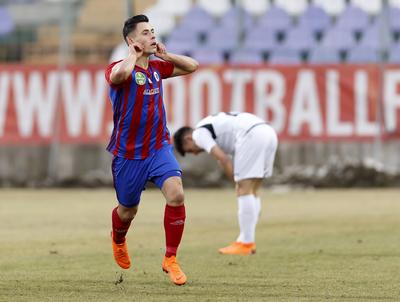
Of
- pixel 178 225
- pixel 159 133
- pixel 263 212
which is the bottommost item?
pixel 263 212

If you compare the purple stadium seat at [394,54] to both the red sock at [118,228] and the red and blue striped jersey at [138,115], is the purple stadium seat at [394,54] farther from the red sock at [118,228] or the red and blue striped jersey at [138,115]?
the red and blue striped jersey at [138,115]

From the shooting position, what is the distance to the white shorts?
1243 centimetres

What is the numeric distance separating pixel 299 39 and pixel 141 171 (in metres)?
16.1

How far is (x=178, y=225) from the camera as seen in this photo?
9.23 m

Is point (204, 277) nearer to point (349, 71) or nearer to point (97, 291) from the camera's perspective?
point (97, 291)

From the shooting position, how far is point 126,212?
31.6 feet

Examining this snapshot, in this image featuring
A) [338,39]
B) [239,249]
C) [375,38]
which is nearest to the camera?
[239,249]

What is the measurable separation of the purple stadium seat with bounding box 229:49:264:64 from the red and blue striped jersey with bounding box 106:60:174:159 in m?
14.9

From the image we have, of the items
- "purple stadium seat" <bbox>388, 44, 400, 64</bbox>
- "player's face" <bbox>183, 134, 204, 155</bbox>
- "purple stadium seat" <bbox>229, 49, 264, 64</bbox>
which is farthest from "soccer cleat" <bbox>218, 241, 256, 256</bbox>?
"purple stadium seat" <bbox>388, 44, 400, 64</bbox>

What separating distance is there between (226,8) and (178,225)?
1627 cm

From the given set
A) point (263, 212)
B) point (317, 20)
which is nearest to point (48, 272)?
point (263, 212)

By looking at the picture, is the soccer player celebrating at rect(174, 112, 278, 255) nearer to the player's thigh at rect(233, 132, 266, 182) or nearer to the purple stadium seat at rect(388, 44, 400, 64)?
the player's thigh at rect(233, 132, 266, 182)

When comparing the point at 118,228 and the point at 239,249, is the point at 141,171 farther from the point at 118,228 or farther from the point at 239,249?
the point at 239,249

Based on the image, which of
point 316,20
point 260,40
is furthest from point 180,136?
point 316,20
